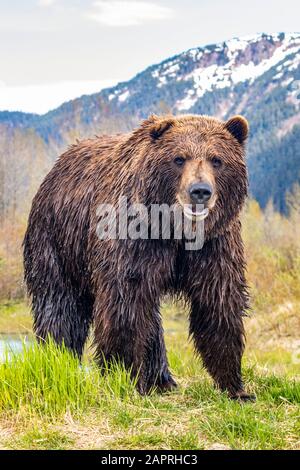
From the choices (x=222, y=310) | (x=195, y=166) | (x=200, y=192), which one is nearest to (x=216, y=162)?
(x=195, y=166)

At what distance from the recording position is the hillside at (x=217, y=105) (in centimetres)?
3119

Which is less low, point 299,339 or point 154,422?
point 154,422

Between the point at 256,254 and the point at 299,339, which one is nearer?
the point at 299,339

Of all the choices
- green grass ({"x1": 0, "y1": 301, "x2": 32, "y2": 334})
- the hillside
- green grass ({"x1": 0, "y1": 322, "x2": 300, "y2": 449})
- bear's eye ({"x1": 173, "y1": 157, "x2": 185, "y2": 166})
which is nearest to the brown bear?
bear's eye ({"x1": 173, "y1": 157, "x2": 185, "y2": 166})

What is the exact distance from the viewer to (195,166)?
512cm

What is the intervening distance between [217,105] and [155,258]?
6462 inches

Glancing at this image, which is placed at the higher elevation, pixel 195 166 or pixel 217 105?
pixel 217 105

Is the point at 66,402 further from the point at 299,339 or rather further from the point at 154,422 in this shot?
the point at 299,339

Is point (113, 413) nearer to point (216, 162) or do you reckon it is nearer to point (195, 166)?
point (195, 166)

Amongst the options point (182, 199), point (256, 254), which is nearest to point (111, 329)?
point (182, 199)

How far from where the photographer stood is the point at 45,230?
21.1ft

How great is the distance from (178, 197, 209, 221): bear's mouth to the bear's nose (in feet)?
0.15

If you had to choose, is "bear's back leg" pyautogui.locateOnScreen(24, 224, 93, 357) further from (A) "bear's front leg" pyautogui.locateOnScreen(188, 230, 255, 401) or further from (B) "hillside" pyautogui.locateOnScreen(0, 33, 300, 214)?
(B) "hillside" pyautogui.locateOnScreen(0, 33, 300, 214)

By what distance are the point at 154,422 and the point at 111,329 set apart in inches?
32.8
